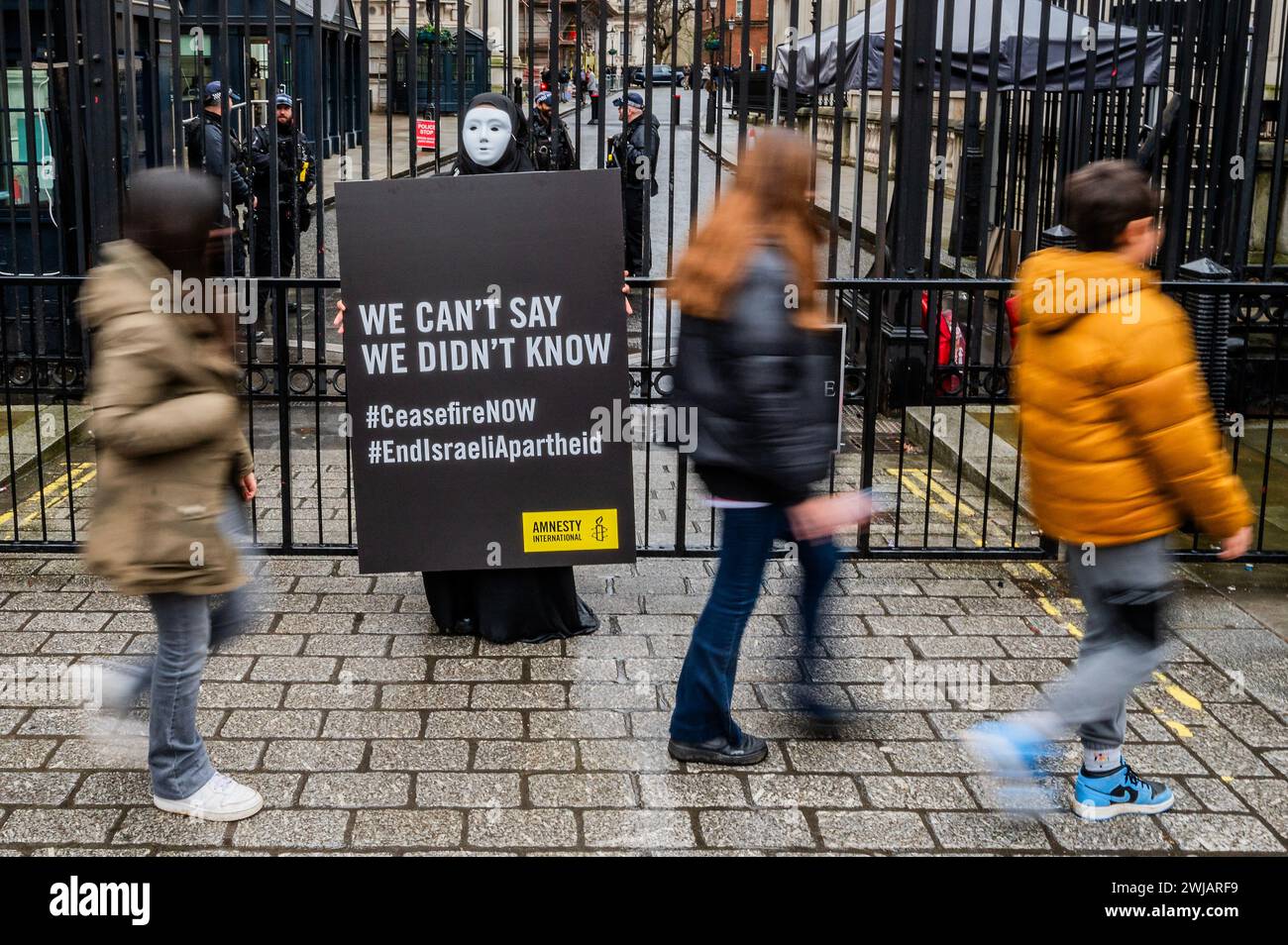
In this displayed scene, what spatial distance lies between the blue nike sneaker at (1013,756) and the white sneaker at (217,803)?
6.65ft

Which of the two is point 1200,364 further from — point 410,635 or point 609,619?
point 410,635

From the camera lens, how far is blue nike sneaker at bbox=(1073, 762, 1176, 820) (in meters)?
3.90

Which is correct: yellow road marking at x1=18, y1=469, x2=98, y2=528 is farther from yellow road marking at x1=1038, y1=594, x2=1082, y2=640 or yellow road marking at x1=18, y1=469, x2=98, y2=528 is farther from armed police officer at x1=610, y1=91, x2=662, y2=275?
yellow road marking at x1=1038, y1=594, x2=1082, y2=640

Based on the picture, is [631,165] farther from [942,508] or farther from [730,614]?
[730,614]

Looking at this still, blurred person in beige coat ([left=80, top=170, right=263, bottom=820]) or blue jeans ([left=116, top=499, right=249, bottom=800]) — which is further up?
blurred person in beige coat ([left=80, top=170, right=263, bottom=820])

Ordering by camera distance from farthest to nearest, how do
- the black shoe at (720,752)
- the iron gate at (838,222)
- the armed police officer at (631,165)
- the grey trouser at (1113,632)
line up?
the armed police officer at (631,165) → the iron gate at (838,222) → the black shoe at (720,752) → the grey trouser at (1113,632)

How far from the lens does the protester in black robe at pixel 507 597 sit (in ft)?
17.1

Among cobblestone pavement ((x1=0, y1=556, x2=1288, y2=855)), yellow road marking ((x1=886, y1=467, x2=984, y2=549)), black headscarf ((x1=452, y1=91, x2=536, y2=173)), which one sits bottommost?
cobblestone pavement ((x1=0, y1=556, x2=1288, y2=855))

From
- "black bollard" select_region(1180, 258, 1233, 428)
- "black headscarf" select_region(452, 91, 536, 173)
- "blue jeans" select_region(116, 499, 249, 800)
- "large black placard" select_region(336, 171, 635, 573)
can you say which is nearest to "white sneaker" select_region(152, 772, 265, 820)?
"blue jeans" select_region(116, 499, 249, 800)

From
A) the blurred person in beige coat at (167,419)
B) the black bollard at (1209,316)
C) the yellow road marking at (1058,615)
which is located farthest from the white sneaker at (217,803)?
the black bollard at (1209,316)

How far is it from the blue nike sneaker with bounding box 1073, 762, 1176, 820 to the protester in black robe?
2.08 meters

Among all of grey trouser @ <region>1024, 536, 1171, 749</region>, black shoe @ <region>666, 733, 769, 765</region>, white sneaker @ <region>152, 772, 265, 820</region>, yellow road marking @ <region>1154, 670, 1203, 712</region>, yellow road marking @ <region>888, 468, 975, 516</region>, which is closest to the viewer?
grey trouser @ <region>1024, 536, 1171, 749</region>

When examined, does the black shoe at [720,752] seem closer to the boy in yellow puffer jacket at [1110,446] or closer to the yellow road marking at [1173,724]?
the boy in yellow puffer jacket at [1110,446]

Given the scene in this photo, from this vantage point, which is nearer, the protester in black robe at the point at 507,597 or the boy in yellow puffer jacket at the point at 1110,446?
the boy in yellow puffer jacket at the point at 1110,446
